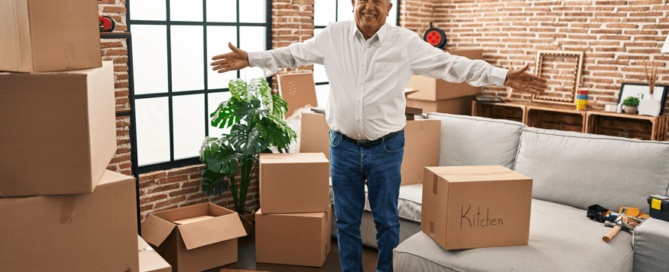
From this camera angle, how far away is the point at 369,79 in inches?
91.2

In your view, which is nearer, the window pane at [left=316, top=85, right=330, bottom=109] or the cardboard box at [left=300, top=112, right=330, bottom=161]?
the cardboard box at [left=300, top=112, right=330, bottom=161]

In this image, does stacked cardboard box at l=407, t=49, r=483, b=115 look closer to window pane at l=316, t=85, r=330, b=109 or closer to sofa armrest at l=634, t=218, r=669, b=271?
window pane at l=316, t=85, r=330, b=109

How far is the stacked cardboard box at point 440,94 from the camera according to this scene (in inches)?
198

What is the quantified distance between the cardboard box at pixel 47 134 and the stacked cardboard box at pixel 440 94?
4.09 meters

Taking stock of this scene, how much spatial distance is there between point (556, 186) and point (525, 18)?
301 centimetres

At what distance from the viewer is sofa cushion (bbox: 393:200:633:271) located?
2.01 meters

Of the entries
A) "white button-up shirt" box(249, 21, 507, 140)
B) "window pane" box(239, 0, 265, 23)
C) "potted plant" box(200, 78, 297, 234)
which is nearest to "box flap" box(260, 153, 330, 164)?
"potted plant" box(200, 78, 297, 234)

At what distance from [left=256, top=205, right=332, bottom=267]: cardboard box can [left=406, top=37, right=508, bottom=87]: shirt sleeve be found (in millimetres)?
1133

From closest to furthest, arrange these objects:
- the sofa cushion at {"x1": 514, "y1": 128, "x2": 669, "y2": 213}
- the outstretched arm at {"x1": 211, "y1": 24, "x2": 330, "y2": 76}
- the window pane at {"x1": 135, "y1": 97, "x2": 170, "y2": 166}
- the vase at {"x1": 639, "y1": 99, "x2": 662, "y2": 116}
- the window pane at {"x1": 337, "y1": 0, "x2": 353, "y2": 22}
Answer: the outstretched arm at {"x1": 211, "y1": 24, "x2": 330, "y2": 76} < the sofa cushion at {"x1": 514, "y1": 128, "x2": 669, "y2": 213} < the window pane at {"x1": 135, "y1": 97, "x2": 170, "y2": 166} < the vase at {"x1": 639, "y1": 99, "x2": 662, "y2": 116} < the window pane at {"x1": 337, "y1": 0, "x2": 353, "y2": 22}

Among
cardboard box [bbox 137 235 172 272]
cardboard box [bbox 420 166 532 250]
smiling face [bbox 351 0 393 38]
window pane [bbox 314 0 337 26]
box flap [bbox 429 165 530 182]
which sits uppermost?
window pane [bbox 314 0 337 26]

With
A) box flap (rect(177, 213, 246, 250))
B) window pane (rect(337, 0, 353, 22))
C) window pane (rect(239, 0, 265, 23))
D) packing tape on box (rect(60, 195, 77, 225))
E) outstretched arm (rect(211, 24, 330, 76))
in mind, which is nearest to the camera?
packing tape on box (rect(60, 195, 77, 225))

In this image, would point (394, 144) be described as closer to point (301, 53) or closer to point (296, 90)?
point (301, 53)

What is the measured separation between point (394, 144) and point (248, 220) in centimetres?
164

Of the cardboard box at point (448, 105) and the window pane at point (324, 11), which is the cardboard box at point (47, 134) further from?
the cardboard box at point (448, 105)
